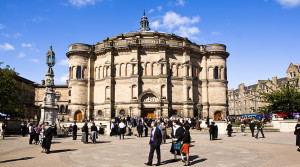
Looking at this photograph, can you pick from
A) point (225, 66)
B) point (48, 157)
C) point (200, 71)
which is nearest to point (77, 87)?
point (200, 71)

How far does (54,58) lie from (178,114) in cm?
2750

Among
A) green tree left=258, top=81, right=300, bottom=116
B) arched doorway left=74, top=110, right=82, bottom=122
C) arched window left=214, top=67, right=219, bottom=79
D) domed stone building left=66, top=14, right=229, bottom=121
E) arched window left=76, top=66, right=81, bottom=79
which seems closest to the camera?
green tree left=258, top=81, right=300, bottom=116

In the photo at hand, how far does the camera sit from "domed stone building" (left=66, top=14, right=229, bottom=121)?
47.0 meters

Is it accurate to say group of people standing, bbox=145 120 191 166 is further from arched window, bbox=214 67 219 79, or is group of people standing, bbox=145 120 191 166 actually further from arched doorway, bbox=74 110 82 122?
arched window, bbox=214 67 219 79

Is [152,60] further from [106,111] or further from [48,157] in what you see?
[48,157]

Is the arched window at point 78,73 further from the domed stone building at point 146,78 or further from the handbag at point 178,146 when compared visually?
the handbag at point 178,146

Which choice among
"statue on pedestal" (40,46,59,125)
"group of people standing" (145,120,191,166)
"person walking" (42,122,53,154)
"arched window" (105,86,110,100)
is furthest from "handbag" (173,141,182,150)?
"arched window" (105,86,110,100)

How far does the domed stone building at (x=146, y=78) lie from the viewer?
47.0 m

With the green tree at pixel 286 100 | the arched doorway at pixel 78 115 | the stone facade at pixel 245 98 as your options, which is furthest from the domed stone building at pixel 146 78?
the stone facade at pixel 245 98

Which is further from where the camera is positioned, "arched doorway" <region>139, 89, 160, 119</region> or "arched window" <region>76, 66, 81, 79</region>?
"arched window" <region>76, 66, 81, 79</region>

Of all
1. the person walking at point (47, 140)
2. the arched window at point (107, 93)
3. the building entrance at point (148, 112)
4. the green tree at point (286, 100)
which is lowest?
the person walking at point (47, 140)

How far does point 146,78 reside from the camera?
4775 centimetres

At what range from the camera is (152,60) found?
158 feet

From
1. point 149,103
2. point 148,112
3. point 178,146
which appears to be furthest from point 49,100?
point 148,112
